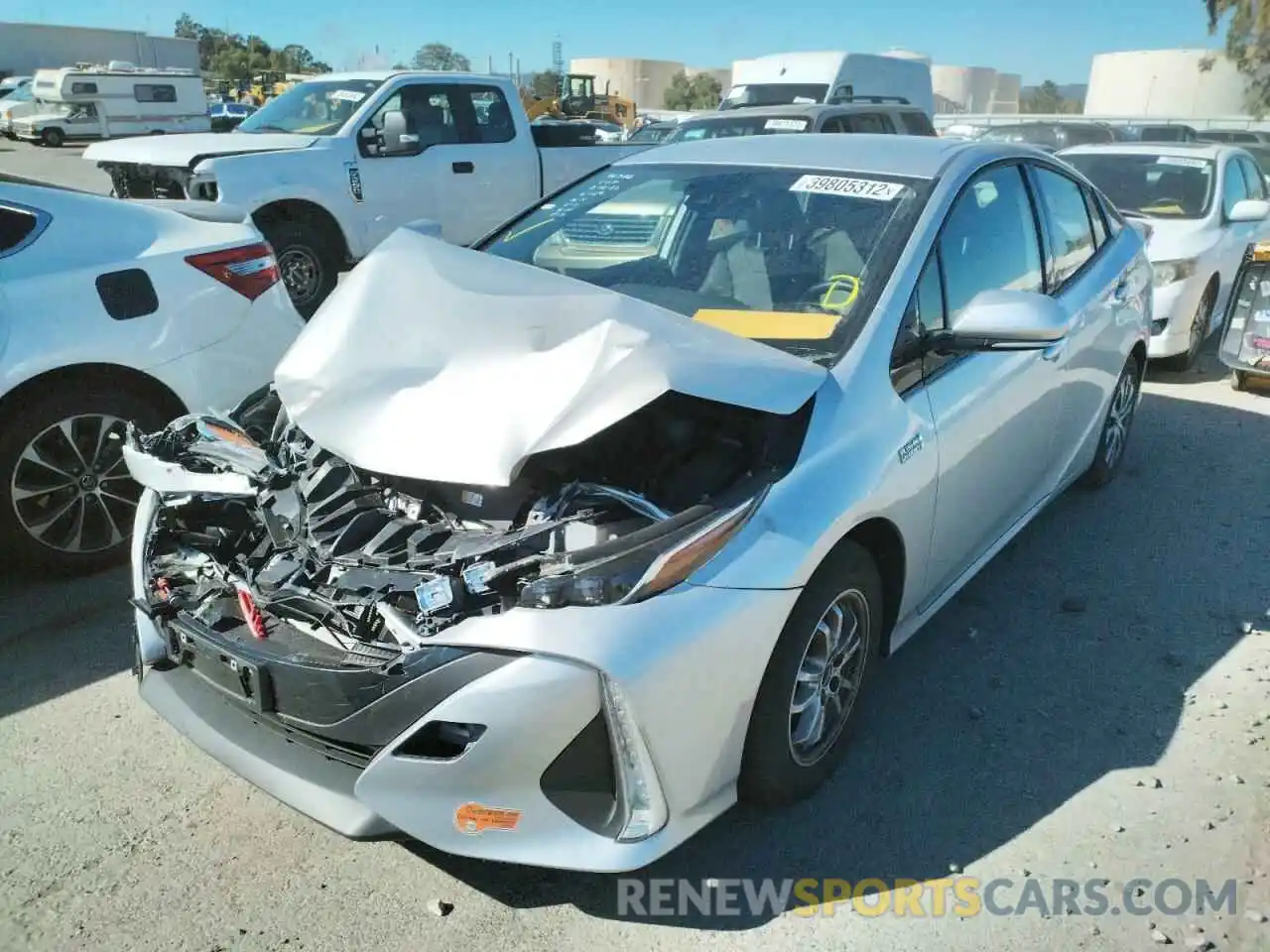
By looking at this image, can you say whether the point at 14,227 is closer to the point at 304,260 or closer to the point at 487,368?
the point at 487,368

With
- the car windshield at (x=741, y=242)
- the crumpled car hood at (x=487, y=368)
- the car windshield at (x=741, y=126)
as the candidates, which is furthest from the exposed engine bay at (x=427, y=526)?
the car windshield at (x=741, y=126)

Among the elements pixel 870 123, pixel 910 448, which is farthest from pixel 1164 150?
pixel 910 448

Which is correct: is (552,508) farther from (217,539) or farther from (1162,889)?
(1162,889)

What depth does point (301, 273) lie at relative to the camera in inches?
351

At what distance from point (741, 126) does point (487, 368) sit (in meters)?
8.76

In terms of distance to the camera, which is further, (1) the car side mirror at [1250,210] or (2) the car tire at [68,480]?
(1) the car side mirror at [1250,210]

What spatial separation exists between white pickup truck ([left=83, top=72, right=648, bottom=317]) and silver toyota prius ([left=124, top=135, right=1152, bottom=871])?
17.6 feet

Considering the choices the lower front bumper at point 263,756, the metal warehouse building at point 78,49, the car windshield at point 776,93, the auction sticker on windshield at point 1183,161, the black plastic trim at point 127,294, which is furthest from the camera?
the metal warehouse building at point 78,49

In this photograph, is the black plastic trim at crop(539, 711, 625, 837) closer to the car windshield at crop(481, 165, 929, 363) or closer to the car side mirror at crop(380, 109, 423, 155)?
Answer: the car windshield at crop(481, 165, 929, 363)

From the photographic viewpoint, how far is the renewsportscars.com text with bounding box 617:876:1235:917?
8.10ft

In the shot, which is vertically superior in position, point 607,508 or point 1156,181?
point 1156,181

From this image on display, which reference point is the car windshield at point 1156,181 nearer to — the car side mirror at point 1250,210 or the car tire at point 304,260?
the car side mirror at point 1250,210

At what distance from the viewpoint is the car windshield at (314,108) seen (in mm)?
9359

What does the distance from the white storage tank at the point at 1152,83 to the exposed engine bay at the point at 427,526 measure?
240 ft
